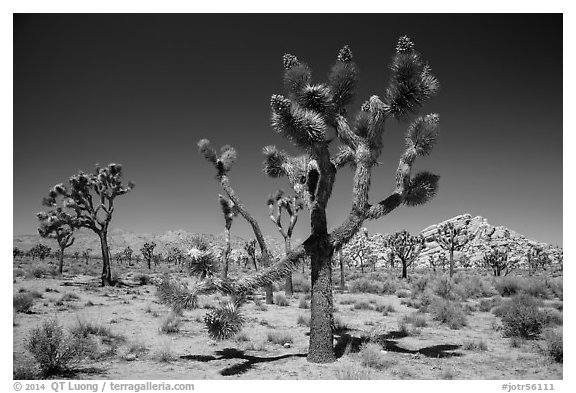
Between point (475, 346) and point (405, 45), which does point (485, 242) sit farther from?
point (405, 45)

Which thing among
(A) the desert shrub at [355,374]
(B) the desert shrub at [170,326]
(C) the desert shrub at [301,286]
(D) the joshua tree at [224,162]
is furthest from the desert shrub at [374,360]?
(C) the desert shrub at [301,286]

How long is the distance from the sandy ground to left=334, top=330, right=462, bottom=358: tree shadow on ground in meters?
0.03

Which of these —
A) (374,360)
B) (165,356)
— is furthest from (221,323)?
(374,360)

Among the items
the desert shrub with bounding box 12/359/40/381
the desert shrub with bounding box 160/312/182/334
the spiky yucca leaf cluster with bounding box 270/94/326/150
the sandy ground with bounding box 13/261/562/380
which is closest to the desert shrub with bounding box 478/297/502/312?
the sandy ground with bounding box 13/261/562/380

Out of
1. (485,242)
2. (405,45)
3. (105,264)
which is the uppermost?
(485,242)

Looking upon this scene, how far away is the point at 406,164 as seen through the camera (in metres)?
8.30

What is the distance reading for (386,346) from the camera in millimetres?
9305

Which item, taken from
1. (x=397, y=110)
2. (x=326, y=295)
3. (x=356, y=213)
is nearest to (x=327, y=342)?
(x=326, y=295)

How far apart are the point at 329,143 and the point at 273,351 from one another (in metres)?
5.09

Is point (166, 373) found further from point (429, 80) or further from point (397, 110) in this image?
point (429, 80)

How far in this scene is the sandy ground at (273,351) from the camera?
7039 mm

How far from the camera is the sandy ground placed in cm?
704

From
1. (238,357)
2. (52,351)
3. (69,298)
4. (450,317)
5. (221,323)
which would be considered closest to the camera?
(52,351)

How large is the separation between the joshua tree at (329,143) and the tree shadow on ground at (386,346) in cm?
146
